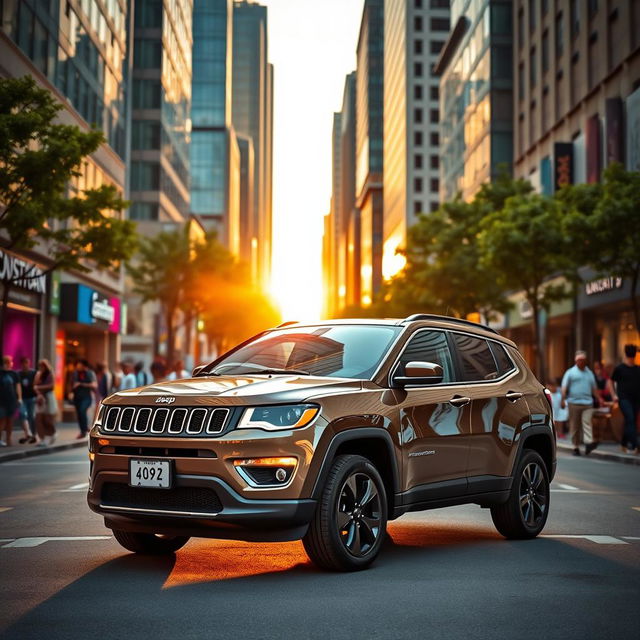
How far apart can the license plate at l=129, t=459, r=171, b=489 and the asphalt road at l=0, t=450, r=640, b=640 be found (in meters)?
0.62

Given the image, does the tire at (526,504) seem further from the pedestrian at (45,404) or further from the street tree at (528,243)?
the street tree at (528,243)

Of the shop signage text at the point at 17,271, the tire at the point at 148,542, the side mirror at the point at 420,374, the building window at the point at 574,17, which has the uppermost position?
the building window at the point at 574,17

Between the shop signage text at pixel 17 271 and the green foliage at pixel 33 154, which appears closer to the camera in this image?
the green foliage at pixel 33 154

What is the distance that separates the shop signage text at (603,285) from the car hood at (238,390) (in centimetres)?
2779

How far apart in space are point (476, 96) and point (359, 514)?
200 feet

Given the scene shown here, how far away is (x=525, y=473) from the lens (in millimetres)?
8523

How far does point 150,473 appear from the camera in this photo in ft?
20.9

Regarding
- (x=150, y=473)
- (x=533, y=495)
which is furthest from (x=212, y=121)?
(x=150, y=473)

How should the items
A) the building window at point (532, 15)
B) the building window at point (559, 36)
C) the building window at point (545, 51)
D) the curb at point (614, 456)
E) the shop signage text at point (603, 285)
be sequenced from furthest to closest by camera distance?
the building window at point (532, 15) → the building window at point (545, 51) → the building window at point (559, 36) → the shop signage text at point (603, 285) → the curb at point (614, 456)

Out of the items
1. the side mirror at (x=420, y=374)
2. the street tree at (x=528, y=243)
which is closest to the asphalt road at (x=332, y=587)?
the side mirror at (x=420, y=374)

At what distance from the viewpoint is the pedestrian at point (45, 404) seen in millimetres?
21497

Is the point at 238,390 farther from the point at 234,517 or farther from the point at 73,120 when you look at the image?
the point at 73,120

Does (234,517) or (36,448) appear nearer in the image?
(234,517)

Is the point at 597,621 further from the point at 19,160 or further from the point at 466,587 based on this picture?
the point at 19,160
